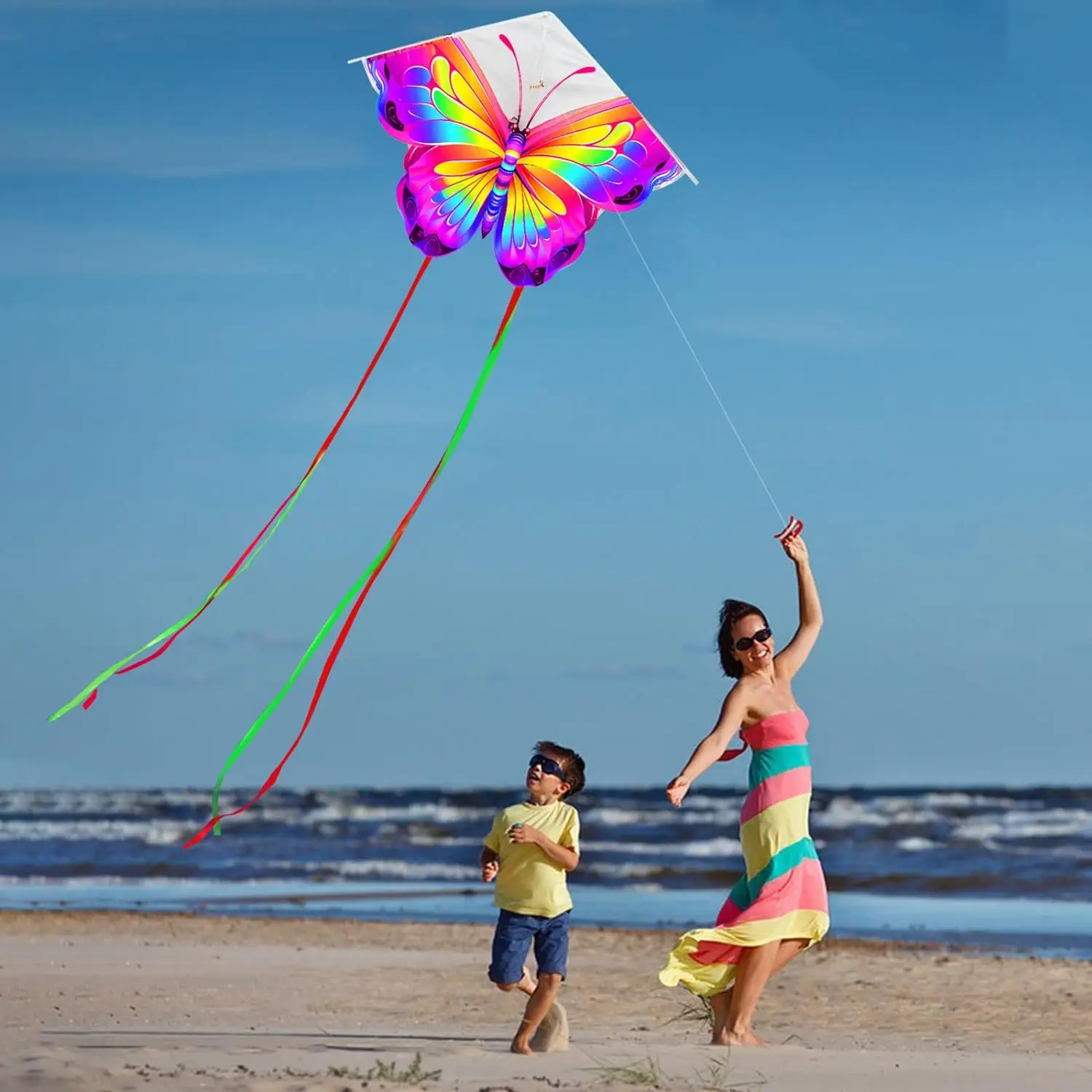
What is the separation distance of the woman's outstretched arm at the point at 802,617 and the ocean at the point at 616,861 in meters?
7.14

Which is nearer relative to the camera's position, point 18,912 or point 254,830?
point 18,912

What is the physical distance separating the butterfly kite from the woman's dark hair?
4.10ft

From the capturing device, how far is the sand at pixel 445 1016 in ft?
17.9

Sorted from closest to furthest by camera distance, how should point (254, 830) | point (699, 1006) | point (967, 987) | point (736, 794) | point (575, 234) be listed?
point (575, 234) < point (699, 1006) < point (967, 987) < point (254, 830) < point (736, 794)

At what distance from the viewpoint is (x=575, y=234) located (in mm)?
6910

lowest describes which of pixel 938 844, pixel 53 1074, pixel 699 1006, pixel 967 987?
pixel 53 1074

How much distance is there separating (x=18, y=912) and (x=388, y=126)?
10.4m

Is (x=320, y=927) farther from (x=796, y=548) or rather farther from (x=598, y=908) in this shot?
(x=796, y=548)

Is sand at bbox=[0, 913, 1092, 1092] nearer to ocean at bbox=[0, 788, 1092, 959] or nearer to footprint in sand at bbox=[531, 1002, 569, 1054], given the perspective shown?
footprint in sand at bbox=[531, 1002, 569, 1054]

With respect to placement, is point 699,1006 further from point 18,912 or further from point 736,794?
point 736,794

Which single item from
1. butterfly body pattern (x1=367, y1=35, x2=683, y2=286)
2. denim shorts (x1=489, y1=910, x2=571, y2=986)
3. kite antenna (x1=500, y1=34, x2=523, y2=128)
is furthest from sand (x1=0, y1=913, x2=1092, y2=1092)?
kite antenna (x1=500, y1=34, x2=523, y2=128)

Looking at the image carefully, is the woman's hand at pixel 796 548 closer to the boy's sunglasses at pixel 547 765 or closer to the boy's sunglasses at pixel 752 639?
the boy's sunglasses at pixel 752 639

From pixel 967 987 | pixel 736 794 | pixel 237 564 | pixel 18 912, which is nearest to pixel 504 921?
pixel 237 564

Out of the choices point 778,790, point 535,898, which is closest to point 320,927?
point 535,898
